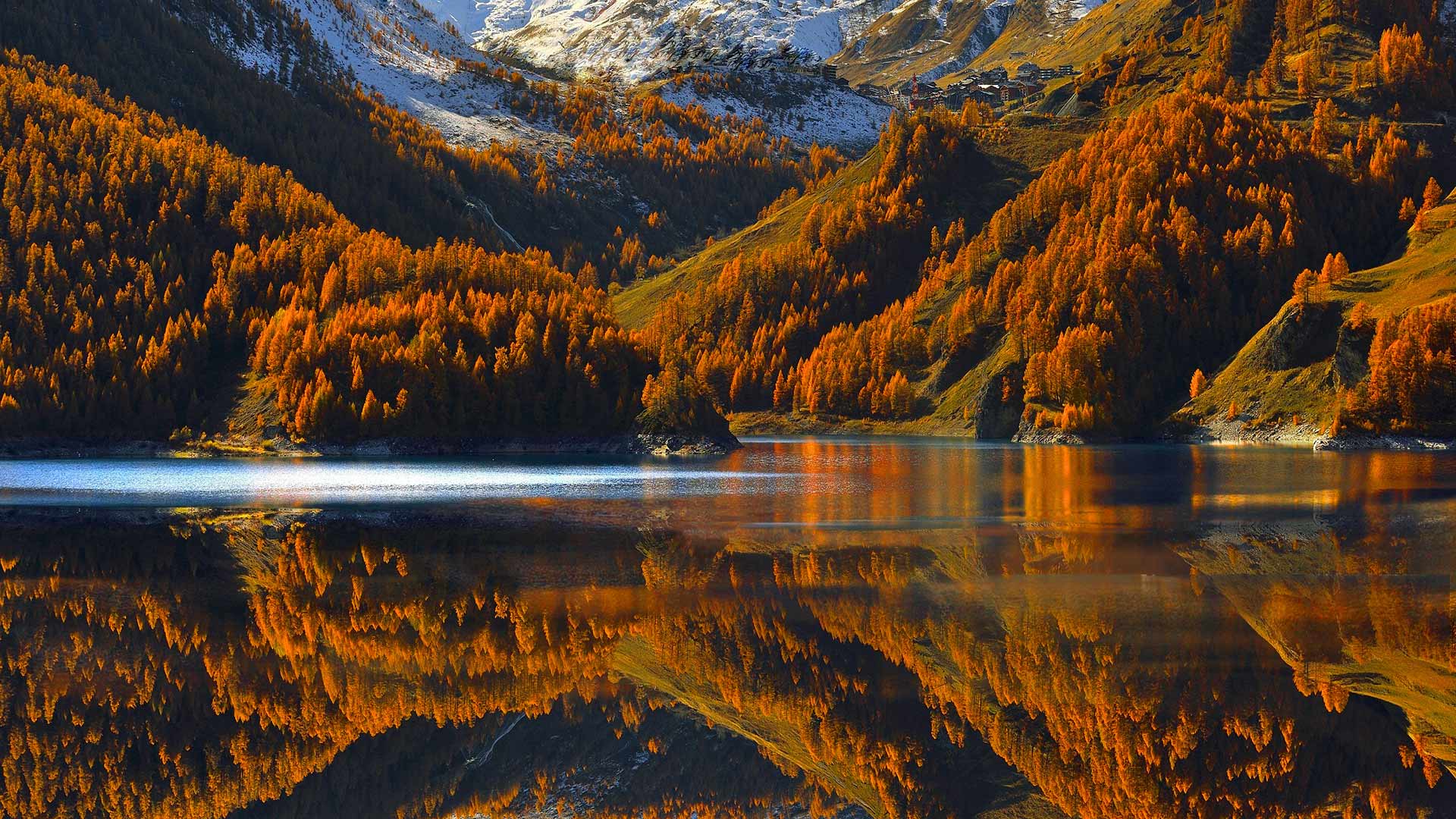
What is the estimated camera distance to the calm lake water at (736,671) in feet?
94.9

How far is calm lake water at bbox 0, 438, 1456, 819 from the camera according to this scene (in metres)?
28.9

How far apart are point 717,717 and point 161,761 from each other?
526 inches

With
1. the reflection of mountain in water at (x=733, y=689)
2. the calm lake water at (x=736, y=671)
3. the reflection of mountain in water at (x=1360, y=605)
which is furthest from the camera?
the reflection of mountain in water at (x=1360, y=605)

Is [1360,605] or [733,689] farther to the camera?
[1360,605]

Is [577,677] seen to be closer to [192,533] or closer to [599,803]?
[599,803]

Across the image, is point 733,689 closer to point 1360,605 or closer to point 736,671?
point 736,671

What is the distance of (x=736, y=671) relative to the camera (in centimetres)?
3762

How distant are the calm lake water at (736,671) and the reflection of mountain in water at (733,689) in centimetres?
13

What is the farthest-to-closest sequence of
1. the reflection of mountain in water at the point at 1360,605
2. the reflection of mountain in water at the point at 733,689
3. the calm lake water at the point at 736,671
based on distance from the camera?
the reflection of mountain in water at the point at 1360,605 < the calm lake water at the point at 736,671 < the reflection of mountain in water at the point at 733,689

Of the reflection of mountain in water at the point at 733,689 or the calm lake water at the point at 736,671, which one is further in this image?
the calm lake water at the point at 736,671

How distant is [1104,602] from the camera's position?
46.8m

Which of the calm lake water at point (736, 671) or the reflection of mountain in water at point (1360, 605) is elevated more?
the reflection of mountain in water at point (1360, 605)

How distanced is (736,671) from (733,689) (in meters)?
1.64

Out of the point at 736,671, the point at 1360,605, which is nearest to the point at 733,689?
the point at 736,671
